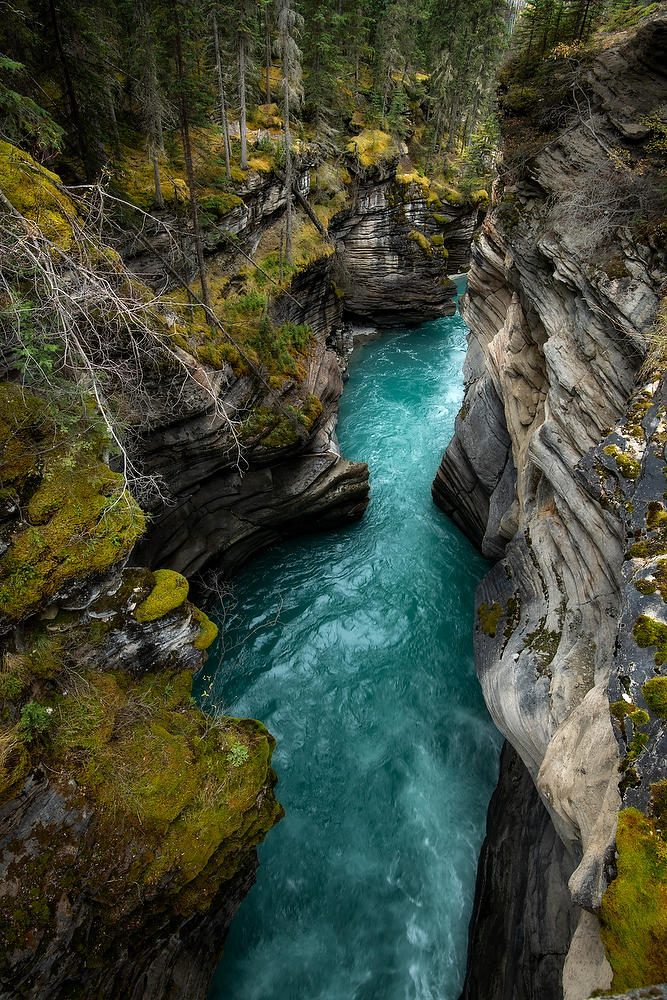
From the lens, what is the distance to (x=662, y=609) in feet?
15.8

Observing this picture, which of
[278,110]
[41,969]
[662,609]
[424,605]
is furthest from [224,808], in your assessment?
[278,110]

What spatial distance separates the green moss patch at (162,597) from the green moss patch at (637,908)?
621cm

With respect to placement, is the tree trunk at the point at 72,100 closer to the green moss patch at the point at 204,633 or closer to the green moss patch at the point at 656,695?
the green moss patch at the point at 204,633

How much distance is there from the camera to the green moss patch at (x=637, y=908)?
340 centimetres

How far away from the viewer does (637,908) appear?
141 inches

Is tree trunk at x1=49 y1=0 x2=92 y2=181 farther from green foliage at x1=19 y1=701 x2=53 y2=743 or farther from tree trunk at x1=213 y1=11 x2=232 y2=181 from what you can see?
green foliage at x1=19 y1=701 x2=53 y2=743

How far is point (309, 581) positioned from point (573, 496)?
339 inches

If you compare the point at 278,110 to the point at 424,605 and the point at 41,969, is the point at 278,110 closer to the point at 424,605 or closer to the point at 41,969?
the point at 424,605

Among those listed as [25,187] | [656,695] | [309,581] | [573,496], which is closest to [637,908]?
[656,695]

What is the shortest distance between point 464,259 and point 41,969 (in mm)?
37803

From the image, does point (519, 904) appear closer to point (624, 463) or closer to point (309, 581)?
point (624, 463)

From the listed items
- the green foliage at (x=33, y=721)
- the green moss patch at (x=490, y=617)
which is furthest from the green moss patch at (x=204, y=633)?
the green moss patch at (x=490, y=617)

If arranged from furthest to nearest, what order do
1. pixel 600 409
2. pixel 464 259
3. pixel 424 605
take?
pixel 464 259 < pixel 424 605 < pixel 600 409

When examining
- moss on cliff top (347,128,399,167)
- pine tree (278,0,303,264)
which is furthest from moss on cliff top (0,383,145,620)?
moss on cliff top (347,128,399,167)
